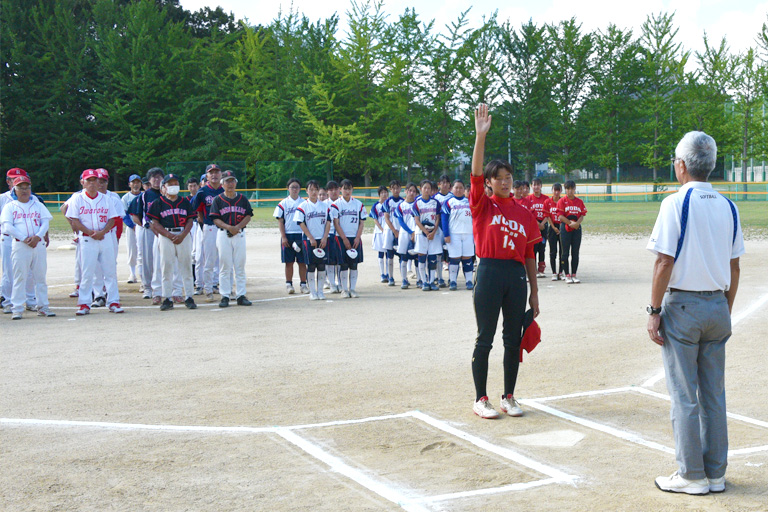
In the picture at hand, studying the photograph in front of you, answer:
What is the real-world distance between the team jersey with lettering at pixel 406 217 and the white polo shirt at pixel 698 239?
408 inches

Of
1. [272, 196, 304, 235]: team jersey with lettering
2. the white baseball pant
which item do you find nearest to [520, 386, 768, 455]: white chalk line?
the white baseball pant

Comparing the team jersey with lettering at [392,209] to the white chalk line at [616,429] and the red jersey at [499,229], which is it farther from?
the red jersey at [499,229]

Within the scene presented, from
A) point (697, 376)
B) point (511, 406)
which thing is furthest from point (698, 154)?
point (511, 406)

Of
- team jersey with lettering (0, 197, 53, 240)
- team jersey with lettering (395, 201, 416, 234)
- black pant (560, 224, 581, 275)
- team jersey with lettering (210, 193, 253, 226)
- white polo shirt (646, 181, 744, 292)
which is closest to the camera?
white polo shirt (646, 181, 744, 292)

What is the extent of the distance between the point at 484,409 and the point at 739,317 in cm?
613

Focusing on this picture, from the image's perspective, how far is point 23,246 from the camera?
1154 centimetres

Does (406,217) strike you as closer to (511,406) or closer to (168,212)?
(168,212)

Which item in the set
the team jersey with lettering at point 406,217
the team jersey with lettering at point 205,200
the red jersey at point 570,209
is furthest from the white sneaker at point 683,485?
the team jersey with lettering at point 406,217

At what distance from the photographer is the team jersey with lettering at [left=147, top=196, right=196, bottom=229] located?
1218cm

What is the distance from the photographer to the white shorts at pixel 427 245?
14250 millimetres

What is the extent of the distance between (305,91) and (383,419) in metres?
51.2

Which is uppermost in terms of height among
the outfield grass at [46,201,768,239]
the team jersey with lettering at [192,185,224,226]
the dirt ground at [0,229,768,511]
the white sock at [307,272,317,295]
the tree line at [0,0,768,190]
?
the tree line at [0,0,768,190]

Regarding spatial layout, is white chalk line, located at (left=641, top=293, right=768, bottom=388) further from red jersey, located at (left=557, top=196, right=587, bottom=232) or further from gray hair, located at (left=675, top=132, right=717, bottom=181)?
red jersey, located at (left=557, top=196, right=587, bottom=232)

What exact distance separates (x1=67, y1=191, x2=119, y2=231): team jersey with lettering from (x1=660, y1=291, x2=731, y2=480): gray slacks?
959 centimetres
